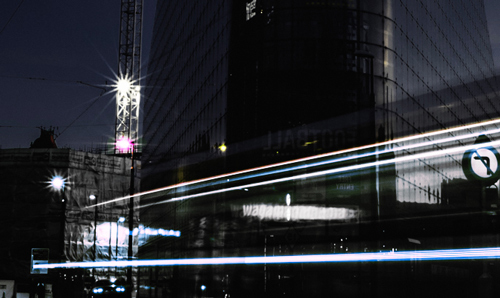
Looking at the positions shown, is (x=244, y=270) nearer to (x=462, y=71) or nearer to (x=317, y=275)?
(x=317, y=275)

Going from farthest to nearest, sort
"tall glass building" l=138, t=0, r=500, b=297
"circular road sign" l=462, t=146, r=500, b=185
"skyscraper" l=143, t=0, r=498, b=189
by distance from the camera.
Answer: "skyscraper" l=143, t=0, r=498, b=189, "tall glass building" l=138, t=0, r=500, b=297, "circular road sign" l=462, t=146, r=500, b=185

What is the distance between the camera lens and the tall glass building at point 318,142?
29703 millimetres

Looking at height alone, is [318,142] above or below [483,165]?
above

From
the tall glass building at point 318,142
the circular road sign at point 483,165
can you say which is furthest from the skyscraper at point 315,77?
the circular road sign at point 483,165

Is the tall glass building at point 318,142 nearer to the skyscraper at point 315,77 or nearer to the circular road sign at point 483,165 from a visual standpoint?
the skyscraper at point 315,77

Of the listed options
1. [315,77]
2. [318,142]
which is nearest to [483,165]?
[318,142]

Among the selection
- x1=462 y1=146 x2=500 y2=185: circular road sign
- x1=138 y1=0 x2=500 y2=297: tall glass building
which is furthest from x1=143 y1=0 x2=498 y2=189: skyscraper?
x1=462 y1=146 x2=500 y2=185: circular road sign

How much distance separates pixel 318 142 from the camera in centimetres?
3462

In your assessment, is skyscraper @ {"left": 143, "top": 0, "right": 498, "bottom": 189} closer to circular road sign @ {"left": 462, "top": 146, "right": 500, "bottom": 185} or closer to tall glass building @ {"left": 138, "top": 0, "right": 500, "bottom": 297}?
tall glass building @ {"left": 138, "top": 0, "right": 500, "bottom": 297}

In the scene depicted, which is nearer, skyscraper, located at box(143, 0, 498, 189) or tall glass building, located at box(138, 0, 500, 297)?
tall glass building, located at box(138, 0, 500, 297)

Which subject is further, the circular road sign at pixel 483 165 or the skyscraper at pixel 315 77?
the skyscraper at pixel 315 77

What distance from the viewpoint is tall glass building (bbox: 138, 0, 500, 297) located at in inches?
1169

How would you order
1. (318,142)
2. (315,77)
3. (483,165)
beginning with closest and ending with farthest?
(483,165), (318,142), (315,77)

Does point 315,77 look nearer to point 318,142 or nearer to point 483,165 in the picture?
point 318,142
